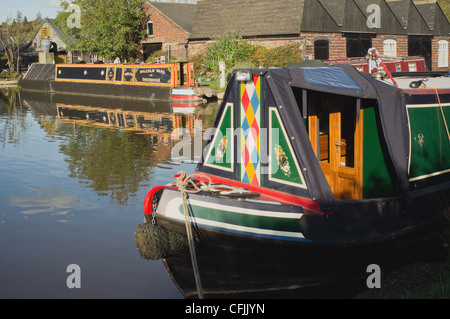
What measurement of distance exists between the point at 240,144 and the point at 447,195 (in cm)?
311

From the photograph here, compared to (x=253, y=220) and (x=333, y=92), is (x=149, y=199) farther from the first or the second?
(x=333, y=92)

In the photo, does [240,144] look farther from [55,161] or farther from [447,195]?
[55,161]

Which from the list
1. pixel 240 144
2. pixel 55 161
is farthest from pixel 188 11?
pixel 240 144

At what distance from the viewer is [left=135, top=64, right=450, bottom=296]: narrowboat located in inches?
265

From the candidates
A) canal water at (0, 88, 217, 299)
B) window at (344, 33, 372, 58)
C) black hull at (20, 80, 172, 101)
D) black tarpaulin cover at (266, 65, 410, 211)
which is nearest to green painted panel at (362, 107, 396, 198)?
black tarpaulin cover at (266, 65, 410, 211)

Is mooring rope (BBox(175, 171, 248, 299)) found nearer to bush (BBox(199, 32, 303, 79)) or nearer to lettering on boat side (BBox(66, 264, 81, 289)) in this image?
lettering on boat side (BBox(66, 264, 81, 289))

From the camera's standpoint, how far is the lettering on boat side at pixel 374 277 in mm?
6811

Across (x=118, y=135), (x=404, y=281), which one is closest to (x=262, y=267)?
(x=404, y=281)

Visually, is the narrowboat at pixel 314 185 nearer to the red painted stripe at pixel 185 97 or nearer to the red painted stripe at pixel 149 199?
the red painted stripe at pixel 149 199

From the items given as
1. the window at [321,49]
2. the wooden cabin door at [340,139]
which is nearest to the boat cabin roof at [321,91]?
the wooden cabin door at [340,139]

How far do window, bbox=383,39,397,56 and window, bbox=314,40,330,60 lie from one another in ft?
18.3

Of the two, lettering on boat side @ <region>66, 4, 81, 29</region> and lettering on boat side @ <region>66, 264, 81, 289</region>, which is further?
lettering on boat side @ <region>66, 4, 81, 29</region>

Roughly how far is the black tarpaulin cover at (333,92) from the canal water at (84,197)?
222 centimetres
